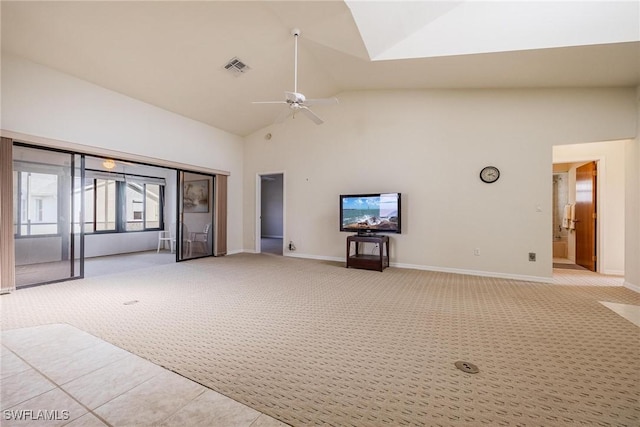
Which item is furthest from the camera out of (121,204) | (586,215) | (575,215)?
(121,204)

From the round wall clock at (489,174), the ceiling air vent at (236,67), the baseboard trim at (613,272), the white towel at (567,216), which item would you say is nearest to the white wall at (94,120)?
the ceiling air vent at (236,67)

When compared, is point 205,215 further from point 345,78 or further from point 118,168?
point 345,78

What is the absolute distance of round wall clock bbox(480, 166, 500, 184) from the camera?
178 inches

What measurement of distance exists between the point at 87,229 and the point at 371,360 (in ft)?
24.5

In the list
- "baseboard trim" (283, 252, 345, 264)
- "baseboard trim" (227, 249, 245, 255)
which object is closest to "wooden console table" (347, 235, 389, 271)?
"baseboard trim" (283, 252, 345, 264)

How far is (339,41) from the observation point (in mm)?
3850

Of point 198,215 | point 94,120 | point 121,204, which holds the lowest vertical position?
point 198,215

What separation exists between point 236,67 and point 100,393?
4.45 meters

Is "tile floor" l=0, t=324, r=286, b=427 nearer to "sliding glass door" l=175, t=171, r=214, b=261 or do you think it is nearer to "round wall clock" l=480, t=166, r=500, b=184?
"sliding glass door" l=175, t=171, r=214, b=261

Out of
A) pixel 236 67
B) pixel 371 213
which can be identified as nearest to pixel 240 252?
pixel 371 213

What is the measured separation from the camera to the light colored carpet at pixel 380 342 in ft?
4.98

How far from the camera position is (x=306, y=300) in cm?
330

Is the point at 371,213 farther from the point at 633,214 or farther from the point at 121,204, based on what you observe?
the point at 121,204

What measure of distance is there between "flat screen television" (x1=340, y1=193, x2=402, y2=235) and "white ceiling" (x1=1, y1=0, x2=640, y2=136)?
2116 millimetres
